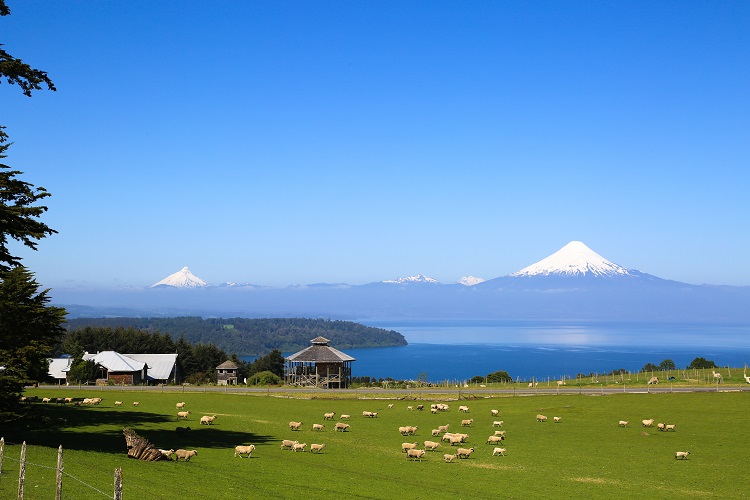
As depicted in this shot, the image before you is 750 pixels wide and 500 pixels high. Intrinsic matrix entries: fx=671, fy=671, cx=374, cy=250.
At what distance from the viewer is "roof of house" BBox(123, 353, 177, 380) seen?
111625mm

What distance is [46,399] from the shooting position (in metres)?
59.6

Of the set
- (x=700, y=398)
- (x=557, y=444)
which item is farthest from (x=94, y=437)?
(x=700, y=398)

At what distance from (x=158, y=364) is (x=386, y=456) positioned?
283 ft

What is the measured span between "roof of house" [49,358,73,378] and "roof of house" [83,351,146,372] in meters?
3.24

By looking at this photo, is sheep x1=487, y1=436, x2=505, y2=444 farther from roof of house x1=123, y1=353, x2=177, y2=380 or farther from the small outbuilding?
the small outbuilding

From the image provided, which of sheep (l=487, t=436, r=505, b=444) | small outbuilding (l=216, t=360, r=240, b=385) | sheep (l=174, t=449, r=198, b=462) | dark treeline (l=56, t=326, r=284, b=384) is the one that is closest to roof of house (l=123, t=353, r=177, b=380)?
small outbuilding (l=216, t=360, r=240, b=385)

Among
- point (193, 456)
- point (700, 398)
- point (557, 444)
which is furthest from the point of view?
point (700, 398)

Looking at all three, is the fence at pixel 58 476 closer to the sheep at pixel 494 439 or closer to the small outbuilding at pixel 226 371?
the sheep at pixel 494 439

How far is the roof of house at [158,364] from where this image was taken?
112 metres

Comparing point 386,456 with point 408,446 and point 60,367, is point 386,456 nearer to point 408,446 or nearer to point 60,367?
point 408,446

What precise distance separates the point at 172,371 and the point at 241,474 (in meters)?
91.9

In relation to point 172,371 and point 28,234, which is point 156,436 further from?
point 172,371

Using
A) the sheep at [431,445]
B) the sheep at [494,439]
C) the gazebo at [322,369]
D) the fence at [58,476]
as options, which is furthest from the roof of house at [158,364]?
the fence at [58,476]

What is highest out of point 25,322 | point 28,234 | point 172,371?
point 28,234
